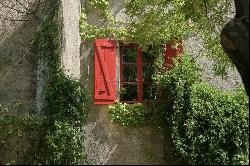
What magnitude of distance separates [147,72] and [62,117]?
2680 mm

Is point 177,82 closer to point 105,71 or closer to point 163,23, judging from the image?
point 163,23

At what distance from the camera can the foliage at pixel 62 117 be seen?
330 inches

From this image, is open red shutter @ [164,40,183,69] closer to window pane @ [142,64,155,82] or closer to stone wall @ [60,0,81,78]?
window pane @ [142,64,155,82]

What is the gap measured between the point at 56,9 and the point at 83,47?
3.52 ft

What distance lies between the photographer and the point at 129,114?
10.2m

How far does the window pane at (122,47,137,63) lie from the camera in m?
11.0

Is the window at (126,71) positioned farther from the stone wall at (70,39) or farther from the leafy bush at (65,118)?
the leafy bush at (65,118)

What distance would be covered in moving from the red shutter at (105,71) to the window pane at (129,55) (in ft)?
1.62

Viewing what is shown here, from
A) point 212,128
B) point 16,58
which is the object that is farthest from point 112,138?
point 16,58

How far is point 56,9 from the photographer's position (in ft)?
35.7

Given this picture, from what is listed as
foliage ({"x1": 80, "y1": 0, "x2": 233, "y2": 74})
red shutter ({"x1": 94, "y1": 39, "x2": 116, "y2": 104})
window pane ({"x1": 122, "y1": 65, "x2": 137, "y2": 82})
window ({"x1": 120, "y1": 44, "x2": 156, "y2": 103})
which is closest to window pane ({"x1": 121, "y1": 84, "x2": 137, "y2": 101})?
window ({"x1": 120, "y1": 44, "x2": 156, "y2": 103})

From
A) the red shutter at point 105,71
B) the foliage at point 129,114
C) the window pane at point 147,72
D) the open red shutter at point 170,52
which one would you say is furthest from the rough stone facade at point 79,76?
the window pane at point 147,72

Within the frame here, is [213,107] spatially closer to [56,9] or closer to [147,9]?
[147,9]

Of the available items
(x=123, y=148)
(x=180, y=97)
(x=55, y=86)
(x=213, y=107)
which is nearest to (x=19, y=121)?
(x=55, y=86)
